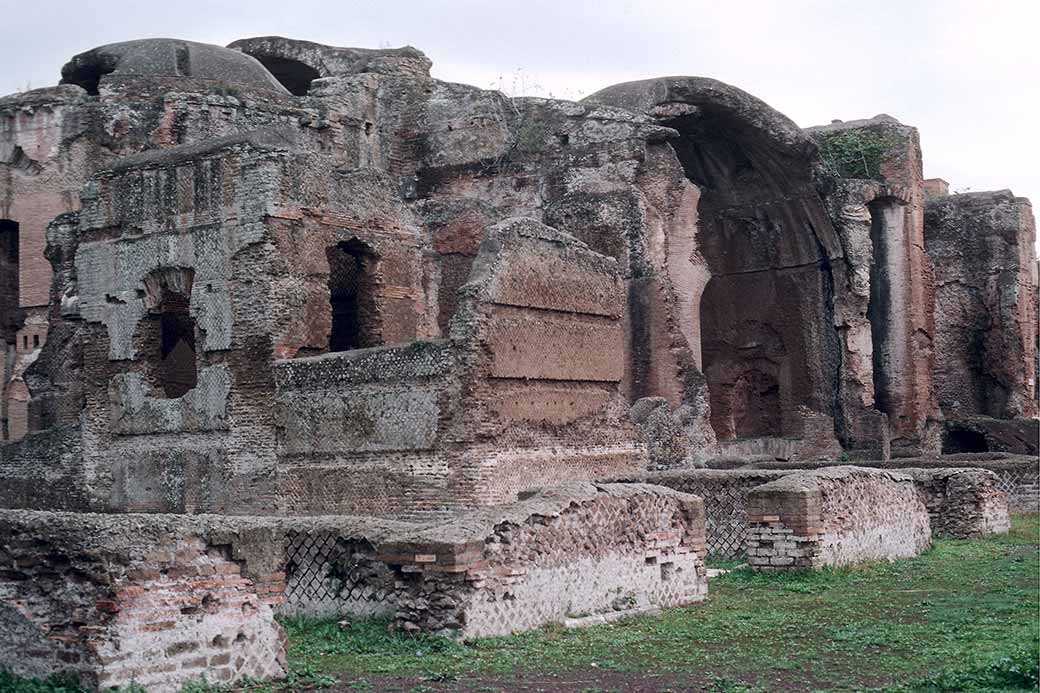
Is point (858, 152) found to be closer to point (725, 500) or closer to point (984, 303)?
point (984, 303)

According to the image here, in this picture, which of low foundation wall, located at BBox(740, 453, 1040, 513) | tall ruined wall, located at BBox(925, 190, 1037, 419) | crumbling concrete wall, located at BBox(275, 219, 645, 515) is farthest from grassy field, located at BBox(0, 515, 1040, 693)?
tall ruined wall, located at BBox(925, 190, 1037, 419)

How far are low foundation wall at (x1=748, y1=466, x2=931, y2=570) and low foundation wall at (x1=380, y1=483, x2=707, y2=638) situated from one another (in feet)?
3.77

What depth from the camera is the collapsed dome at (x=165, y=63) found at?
2012 centimetres

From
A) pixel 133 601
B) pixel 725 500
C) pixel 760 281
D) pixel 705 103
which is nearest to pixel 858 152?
pixel 760 281

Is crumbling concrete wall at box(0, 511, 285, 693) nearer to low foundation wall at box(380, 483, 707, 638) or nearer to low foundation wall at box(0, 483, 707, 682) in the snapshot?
low foundation wall at box(0, 483, 707, 682)

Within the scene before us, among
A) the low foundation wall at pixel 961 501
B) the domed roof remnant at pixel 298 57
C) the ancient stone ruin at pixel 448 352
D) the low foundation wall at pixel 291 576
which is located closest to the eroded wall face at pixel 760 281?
the ancient stone ruin at pixel 448 352

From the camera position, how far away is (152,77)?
62.0ft

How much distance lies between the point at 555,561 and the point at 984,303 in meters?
19.8

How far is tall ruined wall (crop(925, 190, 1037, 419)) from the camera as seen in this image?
25.6m

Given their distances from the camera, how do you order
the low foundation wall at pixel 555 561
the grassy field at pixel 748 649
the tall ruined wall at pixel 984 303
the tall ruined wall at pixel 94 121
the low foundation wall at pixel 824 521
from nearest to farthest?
1. the grassy field at pixel 748 649
2. the low foundation wall at pixel 555 561
3. the low foundation wall at pixel 824 521
4. the tall ruined wall at pixel 94 121
5. the tall ruined wall at pixel 984 303

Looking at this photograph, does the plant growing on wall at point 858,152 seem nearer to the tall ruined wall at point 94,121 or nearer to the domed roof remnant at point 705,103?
the domed roof remnant at point 705,103

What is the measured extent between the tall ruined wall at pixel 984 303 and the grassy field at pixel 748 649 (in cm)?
1675

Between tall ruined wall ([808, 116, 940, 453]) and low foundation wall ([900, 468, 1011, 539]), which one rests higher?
tall ruined wall ([808, 116, 940, 453])

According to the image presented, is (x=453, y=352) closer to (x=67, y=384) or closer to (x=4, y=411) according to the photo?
(x=67, y=384)
